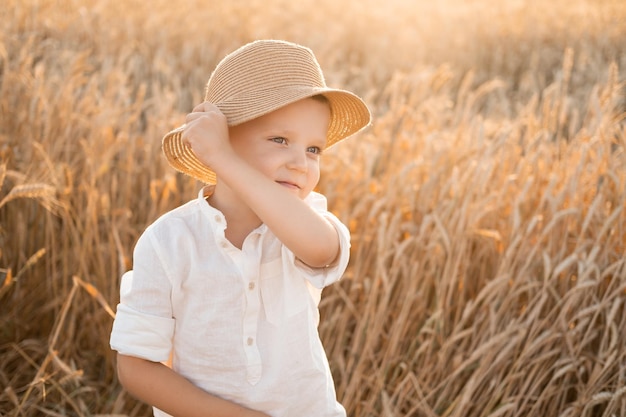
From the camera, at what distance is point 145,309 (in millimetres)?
1343

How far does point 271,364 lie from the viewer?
1.41m

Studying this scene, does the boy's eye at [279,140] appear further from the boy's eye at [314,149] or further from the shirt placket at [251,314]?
the shirt placket at [251,314]

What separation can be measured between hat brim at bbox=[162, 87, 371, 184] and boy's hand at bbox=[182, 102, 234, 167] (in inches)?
1.9

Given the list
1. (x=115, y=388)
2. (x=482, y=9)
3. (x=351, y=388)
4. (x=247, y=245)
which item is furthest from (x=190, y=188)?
(x=482, y=9)

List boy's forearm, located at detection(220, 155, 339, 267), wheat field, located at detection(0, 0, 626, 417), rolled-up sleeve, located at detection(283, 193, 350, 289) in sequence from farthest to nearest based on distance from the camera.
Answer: wheat field, located at detection(0, 0, 626, 417) → rolled-up sleeve, located at detection(283, 193, 350, 289) → boy's forearm, located at detection(220, 155, 339, 267)

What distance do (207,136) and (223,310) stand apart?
344 mm

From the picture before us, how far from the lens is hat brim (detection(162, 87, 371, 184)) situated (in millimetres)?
1334

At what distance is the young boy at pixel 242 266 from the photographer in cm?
133

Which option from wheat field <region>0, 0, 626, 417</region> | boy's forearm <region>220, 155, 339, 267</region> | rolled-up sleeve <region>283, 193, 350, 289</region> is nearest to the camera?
boy's forearm <region>220, 155, 339, 267</region>

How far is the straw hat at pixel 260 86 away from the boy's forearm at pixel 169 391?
1.44 ft

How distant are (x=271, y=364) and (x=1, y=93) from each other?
81.8 inches

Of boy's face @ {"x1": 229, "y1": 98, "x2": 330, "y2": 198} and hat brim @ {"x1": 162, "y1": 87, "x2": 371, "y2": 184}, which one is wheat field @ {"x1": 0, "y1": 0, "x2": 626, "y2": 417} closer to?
hat brim @ {"x1": 162, "y1": 87, "x2": 371, "y2": 184}

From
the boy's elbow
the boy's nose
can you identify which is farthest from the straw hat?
the boy's elbow

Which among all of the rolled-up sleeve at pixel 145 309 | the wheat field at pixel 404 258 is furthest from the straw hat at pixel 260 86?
the wheat field at pixel 404 258
